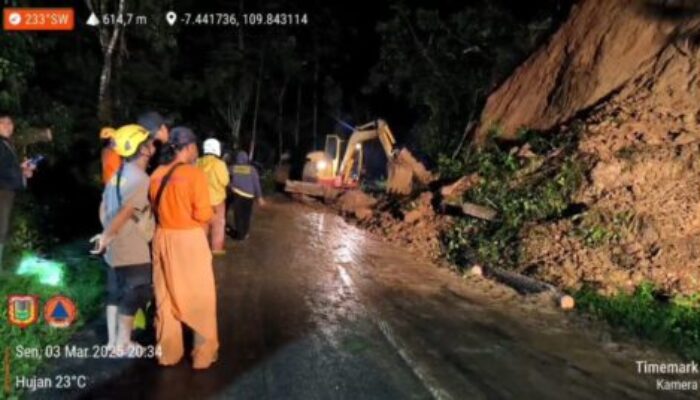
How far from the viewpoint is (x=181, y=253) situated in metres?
5.55

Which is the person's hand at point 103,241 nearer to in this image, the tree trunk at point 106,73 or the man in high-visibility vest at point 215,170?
the man in high-visibility vest at point 215,170

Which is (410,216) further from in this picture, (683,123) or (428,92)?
(428,92)

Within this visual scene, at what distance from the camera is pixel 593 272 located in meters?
9.32

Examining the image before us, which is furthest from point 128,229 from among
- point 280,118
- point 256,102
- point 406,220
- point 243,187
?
point 280,118

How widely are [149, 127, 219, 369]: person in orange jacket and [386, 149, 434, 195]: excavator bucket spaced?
12764 mm

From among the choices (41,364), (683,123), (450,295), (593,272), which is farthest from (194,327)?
(683,123)

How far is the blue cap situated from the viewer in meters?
5.68

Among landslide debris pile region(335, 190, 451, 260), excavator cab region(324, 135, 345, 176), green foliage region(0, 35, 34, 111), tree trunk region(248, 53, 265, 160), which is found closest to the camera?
green foliage region(0, 35, 34, 111)

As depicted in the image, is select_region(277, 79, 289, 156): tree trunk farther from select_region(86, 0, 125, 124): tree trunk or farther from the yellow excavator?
select_region(86, 0, 125, 124): tree trunk

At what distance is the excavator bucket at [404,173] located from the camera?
18.4 m

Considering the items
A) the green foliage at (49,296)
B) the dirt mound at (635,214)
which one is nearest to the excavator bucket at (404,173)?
the dirt mound at (635,214)

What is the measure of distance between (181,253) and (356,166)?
19.9m

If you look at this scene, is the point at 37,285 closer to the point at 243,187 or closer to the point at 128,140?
the point at 128,140

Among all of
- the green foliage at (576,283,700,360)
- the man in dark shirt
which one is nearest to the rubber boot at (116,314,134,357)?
the man in dark shirt
